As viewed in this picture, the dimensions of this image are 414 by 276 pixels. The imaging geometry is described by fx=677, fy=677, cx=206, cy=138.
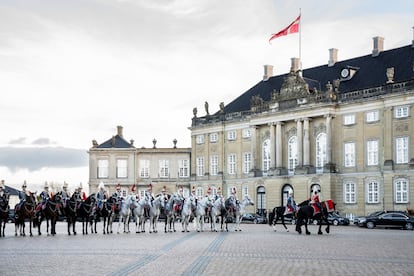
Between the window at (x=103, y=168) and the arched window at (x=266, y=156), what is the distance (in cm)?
2171

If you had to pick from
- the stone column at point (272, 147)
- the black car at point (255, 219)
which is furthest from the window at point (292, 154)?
the black car at point (255, 219)

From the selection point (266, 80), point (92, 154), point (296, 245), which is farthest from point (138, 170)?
point (296, 245)

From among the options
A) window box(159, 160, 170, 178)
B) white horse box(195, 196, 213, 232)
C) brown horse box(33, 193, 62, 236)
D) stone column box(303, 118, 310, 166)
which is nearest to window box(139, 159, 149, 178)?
window box(159, 160, 170, 178)

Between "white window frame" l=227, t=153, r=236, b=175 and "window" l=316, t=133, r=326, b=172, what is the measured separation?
39.1ft

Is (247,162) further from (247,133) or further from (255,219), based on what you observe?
(255,219)

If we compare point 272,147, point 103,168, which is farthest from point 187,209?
point 103,168

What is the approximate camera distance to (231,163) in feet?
225

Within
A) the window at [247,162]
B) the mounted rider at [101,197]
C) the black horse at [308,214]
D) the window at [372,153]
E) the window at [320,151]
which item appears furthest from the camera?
the window at [247,162]

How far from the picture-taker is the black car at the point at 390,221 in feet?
138

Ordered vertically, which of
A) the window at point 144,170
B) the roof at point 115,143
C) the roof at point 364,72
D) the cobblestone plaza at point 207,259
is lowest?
the cobblestone plaza at point 207,259

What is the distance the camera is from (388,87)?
52.5m

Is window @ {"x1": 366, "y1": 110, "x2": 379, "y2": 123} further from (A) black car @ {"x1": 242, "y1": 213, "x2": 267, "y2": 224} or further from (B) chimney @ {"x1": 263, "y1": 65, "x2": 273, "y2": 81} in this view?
(B) chimney @ {"x1": 263, "y1": 65, "x2": 273, "y2": 81}

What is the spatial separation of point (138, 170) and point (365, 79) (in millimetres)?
31249

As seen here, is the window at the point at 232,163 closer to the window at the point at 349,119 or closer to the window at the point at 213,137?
the window at the point at 213,137
